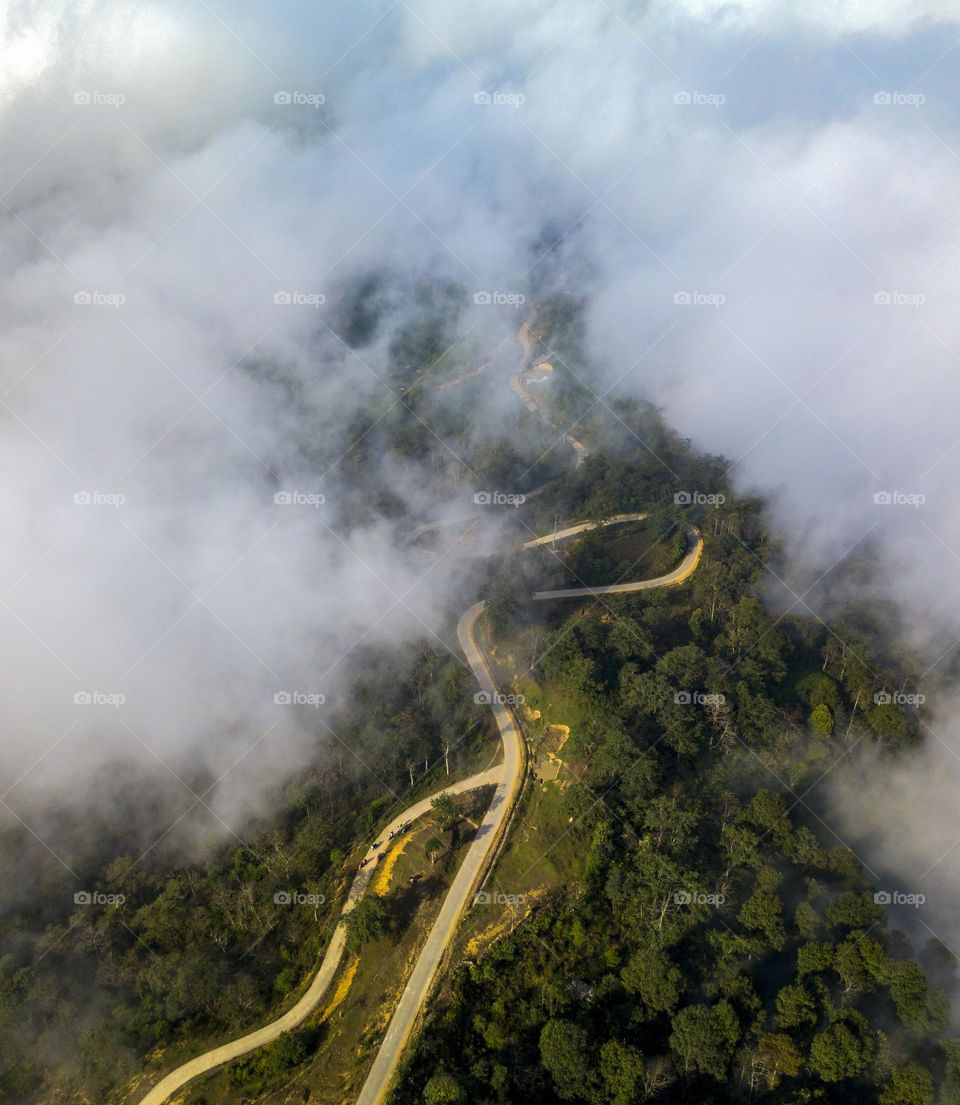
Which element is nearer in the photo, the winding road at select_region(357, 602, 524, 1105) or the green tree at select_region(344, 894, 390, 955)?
the winding road at select_region(357, 602, 524, 1105)

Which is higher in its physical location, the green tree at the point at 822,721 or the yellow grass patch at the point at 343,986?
the yellow grass patch at the point at 343,986

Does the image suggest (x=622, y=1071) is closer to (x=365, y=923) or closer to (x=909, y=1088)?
(x=909, y=1088)

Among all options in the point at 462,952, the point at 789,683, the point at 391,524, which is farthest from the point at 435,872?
the point at 391,524


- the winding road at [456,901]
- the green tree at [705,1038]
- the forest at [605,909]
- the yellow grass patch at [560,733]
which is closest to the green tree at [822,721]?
the forest at [605,909]

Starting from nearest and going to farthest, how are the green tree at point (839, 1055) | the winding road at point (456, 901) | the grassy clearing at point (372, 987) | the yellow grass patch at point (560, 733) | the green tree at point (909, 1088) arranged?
the green tree at point (909, 1088) → the green tree at point (839, 1055) → the grassy clearing at point (372, 987) → the winding road at point (456, 901) → the yellow grass patch at point (560, 733)

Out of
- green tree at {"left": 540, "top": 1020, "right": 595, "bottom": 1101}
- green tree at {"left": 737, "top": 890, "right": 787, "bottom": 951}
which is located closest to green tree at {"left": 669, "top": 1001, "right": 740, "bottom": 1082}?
green tree at {"left": 540, "top": 1020, "right": 595, "bottom": 1101}

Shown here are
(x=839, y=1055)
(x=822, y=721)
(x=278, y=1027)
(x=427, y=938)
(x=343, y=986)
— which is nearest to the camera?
(x=839, y=1055)

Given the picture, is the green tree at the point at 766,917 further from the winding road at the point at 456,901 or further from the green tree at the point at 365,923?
the green tree at the point at 365,923

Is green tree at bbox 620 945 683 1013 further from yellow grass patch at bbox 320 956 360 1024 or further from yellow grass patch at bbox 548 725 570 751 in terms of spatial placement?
yellow grass patch at bbox 548 725 570 751

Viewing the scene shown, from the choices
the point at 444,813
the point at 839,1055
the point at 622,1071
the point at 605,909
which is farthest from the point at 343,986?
the point at 839,1055

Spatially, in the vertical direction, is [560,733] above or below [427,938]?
below

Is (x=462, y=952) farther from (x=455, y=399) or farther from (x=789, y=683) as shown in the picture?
(x=455, y=399)
